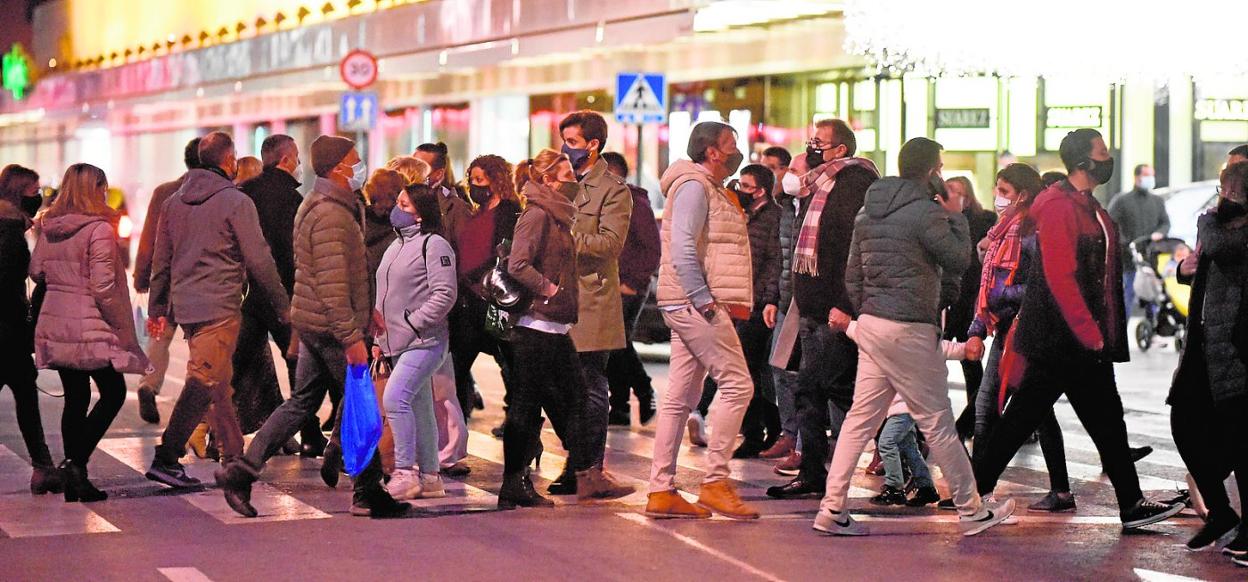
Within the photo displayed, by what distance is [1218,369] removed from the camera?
8773 mm

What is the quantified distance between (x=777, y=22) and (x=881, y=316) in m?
17.5

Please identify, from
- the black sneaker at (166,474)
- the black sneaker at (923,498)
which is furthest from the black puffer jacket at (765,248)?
the black sneaker at (166,474)

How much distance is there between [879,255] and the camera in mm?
9109

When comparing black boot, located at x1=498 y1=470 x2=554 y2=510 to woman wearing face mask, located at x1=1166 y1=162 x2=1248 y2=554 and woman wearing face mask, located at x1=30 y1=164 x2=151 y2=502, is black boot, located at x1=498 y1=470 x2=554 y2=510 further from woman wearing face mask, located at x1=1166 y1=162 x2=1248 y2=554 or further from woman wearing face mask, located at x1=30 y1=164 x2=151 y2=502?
woman wearing face mask, located at x1=1166 y1=162 x2=1248 y2=554

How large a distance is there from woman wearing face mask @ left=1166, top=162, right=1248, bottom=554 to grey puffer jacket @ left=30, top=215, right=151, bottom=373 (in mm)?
5064

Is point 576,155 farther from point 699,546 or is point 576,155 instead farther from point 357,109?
point 357,109

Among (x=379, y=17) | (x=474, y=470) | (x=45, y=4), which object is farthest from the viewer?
(x=45, y=4)

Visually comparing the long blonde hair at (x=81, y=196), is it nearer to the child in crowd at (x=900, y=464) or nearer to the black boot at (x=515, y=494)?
the black boot at (x=515, y=494)

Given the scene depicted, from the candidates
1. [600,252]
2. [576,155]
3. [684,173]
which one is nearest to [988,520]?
[684,173]

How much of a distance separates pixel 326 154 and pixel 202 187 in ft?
2.95

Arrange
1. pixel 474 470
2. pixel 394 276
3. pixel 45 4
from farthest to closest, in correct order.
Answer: pixel 45 4 → pixel 474 470 → pixel 394 276

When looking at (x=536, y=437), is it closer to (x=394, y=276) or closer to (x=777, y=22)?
(x=394, y=276)

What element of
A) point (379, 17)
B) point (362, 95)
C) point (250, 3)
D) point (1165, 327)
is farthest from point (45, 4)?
point (1165, 327)

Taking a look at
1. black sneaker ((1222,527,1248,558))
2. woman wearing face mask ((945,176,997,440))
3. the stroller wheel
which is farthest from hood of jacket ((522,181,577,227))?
the stroller wheel
